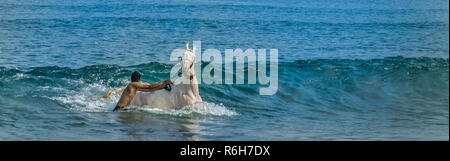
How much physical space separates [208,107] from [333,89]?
18.9ft

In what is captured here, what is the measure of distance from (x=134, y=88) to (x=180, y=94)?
1105 millimetres

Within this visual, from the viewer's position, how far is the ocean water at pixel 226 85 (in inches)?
535

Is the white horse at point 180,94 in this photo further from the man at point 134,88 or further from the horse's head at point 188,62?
the man at point 134,88

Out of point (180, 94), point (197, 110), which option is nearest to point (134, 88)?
point (180, 94)

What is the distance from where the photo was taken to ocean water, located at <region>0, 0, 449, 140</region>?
13578 mm

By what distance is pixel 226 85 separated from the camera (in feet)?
63.1

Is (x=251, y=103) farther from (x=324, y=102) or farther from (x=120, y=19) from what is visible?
(x=120, y=19)

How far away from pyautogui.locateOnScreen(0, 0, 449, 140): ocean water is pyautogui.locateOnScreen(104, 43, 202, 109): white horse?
208 millimetres

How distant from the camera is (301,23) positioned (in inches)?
1446

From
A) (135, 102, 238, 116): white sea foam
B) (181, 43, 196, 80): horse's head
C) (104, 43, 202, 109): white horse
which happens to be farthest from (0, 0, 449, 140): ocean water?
(181, 43, 196, 80): horse's head

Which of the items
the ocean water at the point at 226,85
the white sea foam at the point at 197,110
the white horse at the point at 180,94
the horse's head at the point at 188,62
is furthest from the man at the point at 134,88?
the horse's head at the point at 188,62

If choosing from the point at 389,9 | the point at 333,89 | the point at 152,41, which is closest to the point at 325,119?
the point at 333,89

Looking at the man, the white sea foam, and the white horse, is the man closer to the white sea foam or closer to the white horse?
the white horse

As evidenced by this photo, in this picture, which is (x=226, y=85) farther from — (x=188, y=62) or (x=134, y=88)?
(x=188, y=62)
